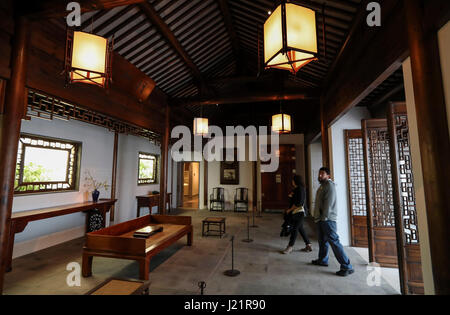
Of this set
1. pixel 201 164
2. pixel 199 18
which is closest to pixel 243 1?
pixel 199 18

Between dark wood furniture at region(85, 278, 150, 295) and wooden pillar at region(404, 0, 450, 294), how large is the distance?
199 cm

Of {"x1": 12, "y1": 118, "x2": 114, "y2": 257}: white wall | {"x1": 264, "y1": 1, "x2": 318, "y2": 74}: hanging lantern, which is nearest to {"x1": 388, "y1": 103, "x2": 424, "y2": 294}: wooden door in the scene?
{"x1": 264, "y1": 1, "x2": 318, "y2": 74}: hanging lantern

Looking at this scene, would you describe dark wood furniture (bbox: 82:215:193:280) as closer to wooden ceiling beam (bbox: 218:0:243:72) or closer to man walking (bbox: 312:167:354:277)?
man walking (bbox: 312:167:354:277)

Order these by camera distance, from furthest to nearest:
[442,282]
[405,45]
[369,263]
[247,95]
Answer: [247,95]
[369,263]
[405,45]
[442,282]

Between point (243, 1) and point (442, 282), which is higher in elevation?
point (243, 1)

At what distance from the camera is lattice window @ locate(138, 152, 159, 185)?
6.91 meters

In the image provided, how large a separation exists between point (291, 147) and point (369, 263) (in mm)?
5105

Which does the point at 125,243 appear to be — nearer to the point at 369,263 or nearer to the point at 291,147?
the point at 369,263

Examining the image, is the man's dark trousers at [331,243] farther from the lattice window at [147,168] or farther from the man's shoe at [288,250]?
the lattice window at [147,168]

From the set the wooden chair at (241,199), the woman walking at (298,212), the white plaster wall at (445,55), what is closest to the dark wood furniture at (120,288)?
the white plaster wall at (445,55)

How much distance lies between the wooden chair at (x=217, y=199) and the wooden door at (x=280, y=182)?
1617mm

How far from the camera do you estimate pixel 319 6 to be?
2686 millimetres

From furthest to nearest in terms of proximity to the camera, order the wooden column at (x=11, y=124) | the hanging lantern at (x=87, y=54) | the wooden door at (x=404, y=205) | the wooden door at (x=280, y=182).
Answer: the wooden door at (x=280, y=182)
the wooden door at (x=404, y=205)
the wooden column at (x=11, y=124)
the hanging lantern at (x=87, y=54)

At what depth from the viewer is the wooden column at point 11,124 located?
7.48 feet
